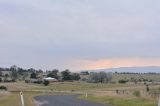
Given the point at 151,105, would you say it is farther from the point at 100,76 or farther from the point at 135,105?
the point at 100,76

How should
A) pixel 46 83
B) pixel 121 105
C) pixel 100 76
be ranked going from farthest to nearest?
1. pixel 100 76
2. pixel 46 83
3. pixel 121 105

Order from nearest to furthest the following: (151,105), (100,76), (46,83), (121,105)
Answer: (151,105)
(121,105)
(46,83)
(100,76)

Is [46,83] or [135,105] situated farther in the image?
[46,83]

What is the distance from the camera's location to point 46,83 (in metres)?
160

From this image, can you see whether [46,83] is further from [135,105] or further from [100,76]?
[135,105]

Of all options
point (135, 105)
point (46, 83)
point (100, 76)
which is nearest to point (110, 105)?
point (135, 105)

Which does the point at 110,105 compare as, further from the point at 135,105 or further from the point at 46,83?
the point at 46,83

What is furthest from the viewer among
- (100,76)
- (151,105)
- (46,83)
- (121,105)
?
(100,76)

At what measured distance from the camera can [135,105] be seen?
33.9m

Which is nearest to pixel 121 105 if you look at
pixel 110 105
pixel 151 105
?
pixel 110 105

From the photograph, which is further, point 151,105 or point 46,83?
point 46,83

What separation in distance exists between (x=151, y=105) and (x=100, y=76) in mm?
167811

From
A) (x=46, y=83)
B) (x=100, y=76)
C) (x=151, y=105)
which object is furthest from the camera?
(x=100, y=76)

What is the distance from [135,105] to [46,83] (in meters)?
127
